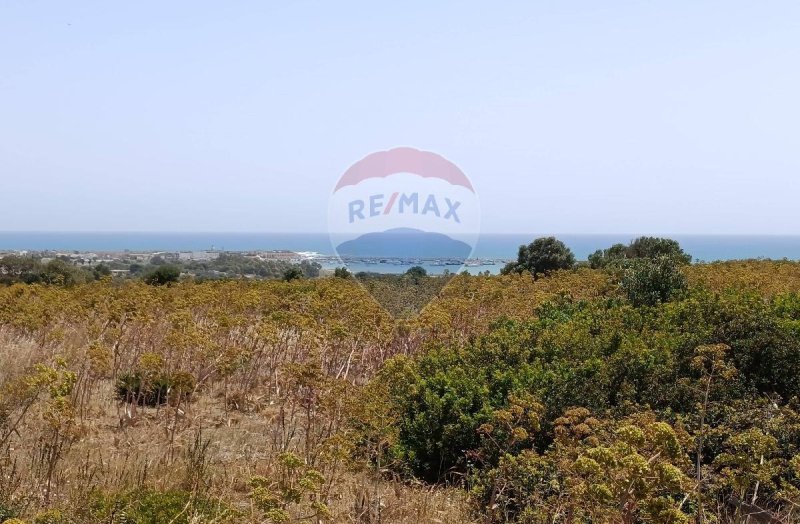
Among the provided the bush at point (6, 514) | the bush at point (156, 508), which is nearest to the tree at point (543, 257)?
the bush at point (156, 508)

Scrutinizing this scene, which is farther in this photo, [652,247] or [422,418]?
[652,247]

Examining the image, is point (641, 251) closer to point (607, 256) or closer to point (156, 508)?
point (607, 256)

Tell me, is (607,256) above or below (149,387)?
above

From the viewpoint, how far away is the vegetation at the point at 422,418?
10.4 ft

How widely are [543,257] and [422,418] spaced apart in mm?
15311

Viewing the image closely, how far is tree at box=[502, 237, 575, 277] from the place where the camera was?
19281 millimetres

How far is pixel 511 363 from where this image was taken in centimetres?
577

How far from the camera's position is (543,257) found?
19.4 meters

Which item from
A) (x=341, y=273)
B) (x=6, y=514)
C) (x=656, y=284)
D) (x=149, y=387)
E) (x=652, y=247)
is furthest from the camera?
(x=652, y=247)

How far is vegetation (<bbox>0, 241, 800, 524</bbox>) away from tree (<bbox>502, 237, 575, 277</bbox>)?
10.5 meters

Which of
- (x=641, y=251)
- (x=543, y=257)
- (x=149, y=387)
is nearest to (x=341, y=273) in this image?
(x=543, y=257)

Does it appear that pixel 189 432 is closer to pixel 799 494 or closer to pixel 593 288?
pixel 799 494

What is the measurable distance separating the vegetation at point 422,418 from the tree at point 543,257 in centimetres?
1052

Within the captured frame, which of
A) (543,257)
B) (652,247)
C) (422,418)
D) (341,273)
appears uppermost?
(652,247)
